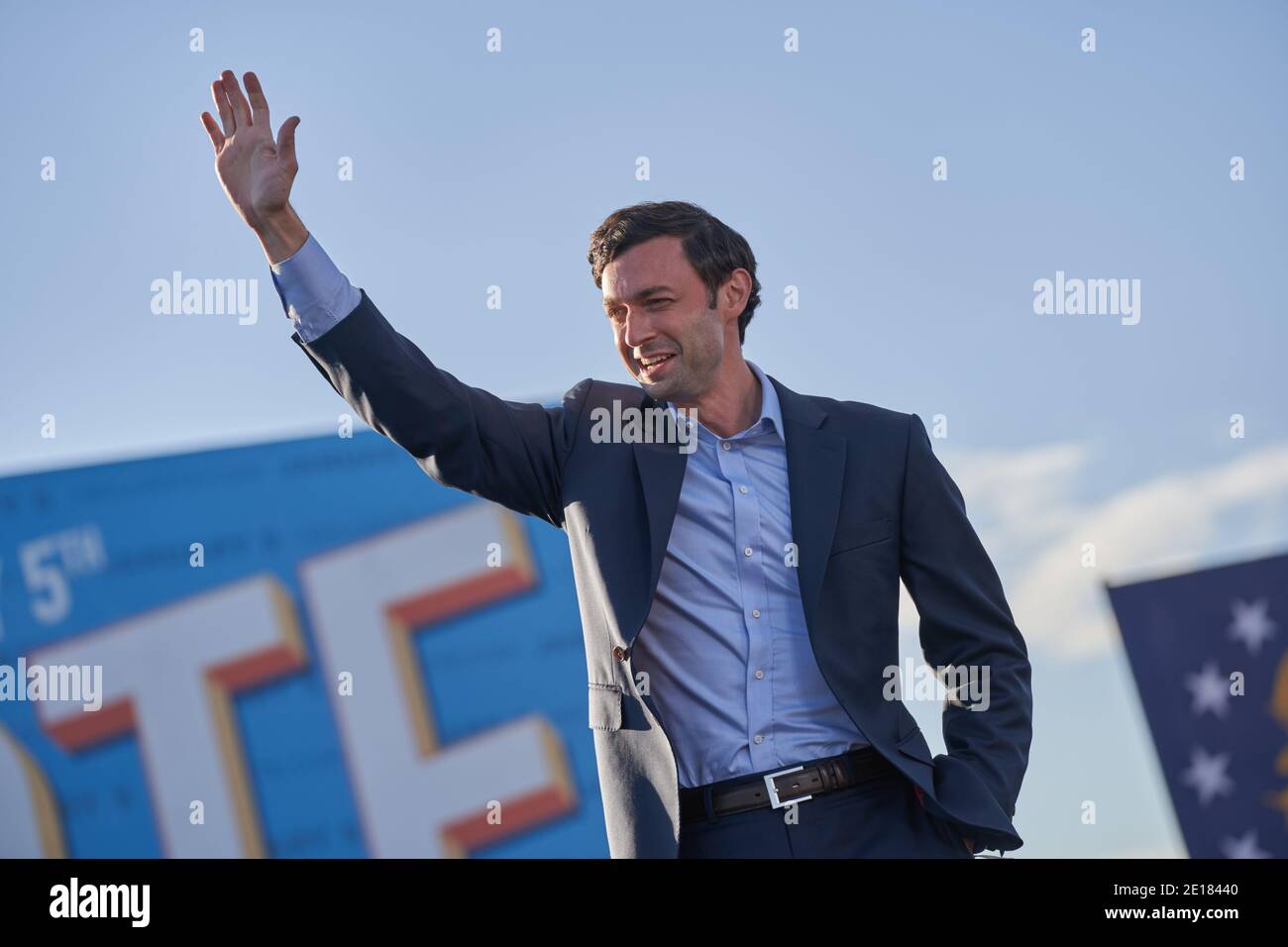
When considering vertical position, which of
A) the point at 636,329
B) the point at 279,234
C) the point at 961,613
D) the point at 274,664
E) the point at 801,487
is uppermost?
the point at 279,234

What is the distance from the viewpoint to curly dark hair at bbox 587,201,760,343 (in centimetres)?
325

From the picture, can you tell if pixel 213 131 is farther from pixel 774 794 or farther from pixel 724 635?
pixel 774 794

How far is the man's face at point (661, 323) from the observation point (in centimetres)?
314

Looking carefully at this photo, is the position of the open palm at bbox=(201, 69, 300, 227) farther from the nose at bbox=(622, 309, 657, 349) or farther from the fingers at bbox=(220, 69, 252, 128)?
the nose at bbox=(622, 309, 657, 349)

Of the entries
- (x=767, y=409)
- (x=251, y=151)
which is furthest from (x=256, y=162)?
(x=767, y=409)

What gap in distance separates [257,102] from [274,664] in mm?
7268

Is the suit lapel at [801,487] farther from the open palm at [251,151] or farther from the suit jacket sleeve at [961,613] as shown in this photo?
the open palm at [251,151]

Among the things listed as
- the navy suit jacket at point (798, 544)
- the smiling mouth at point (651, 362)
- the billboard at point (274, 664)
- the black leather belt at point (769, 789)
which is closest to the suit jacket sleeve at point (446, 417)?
the navy suit jacket at point (798, 544)

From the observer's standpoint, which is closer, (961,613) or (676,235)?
(961,613)

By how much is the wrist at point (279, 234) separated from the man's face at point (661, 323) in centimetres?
73

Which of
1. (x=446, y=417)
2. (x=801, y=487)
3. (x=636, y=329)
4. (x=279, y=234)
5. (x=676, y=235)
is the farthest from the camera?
(x=676, y=235)

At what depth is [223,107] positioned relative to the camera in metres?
2.94

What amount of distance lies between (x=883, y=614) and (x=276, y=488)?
292 inches
